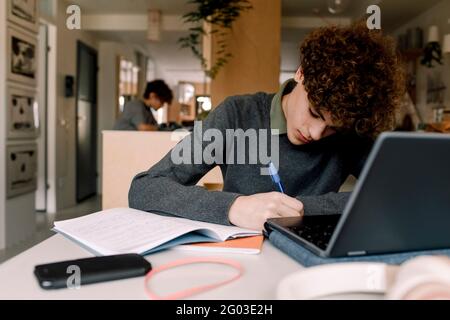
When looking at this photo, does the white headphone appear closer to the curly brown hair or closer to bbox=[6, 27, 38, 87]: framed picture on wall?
the curly brown hair

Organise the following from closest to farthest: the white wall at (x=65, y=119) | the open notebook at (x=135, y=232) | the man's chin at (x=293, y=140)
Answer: the open notebook at (x=135, y=232) → the man's chin at (x=293, y=140) → the white wall at (x=65, y=119)

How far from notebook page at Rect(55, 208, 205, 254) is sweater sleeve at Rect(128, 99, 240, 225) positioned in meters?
0.05

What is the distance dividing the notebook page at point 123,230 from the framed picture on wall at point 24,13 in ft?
8.58

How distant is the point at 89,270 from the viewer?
462 millimetres

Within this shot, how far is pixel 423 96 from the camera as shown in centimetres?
484

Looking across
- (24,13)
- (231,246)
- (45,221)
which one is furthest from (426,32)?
Result: (231,246)

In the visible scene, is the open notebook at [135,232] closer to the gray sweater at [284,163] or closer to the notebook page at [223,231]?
the notebook page at [223,231]

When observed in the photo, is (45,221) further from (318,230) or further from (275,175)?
(318,230)

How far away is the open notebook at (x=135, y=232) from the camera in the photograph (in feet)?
1.88

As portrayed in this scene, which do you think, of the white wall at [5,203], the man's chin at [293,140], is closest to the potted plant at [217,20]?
the white wall at [5,203]

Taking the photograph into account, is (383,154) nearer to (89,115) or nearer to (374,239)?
(374,239)

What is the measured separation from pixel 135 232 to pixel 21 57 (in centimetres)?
280

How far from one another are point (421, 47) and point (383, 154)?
188 inches

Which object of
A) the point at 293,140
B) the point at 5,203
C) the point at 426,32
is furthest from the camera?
the point at 426,32
